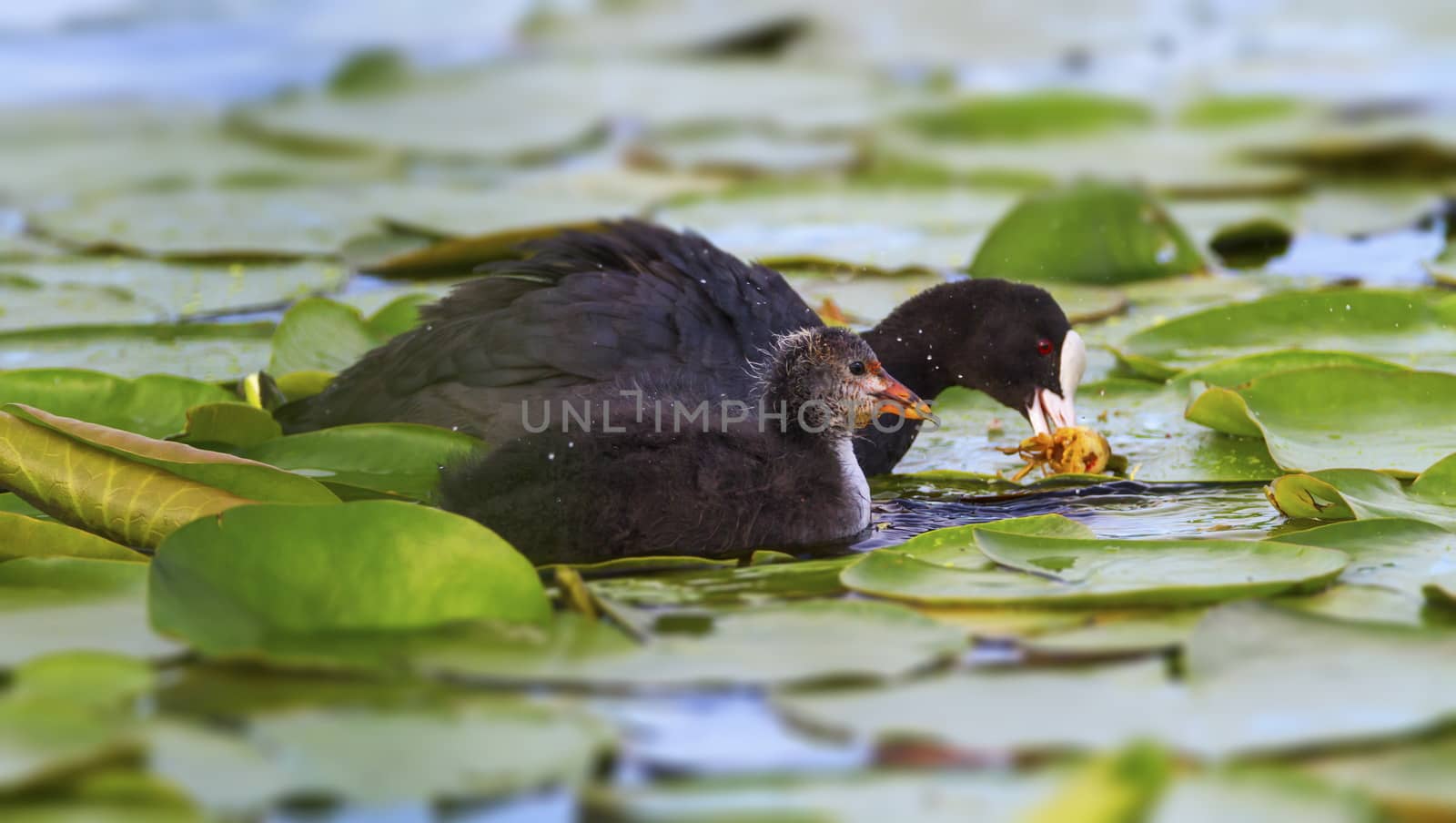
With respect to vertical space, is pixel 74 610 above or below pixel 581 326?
below

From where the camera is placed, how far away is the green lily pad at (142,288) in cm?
430

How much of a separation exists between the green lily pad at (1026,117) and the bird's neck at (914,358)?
11.7 ft

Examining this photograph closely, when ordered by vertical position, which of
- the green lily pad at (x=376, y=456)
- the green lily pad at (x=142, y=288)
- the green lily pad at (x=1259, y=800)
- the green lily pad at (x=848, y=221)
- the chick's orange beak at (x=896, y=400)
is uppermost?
the green lily pad at (x=848, y=221)

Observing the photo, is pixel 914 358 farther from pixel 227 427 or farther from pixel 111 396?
pixel 111 396

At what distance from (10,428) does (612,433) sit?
96 centimetres

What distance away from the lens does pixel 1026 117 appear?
7488 mm

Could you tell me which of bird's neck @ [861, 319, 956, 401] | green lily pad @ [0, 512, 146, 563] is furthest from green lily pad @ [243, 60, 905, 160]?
green lily pad @ [0, 512, 146, 563]

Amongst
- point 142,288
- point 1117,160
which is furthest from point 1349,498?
point 1117,160

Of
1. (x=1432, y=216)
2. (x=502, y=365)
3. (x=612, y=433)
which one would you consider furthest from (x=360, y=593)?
(x=1432, y=216)

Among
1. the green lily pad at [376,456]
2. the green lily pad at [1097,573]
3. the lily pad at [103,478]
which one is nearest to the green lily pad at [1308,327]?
the green lily pad at [1097,573]

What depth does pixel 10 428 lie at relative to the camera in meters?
2.77

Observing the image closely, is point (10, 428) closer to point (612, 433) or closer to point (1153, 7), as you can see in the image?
point (612, 433)

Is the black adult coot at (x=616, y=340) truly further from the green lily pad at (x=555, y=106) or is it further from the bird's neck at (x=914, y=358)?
the green lily pad at (x=555, y=106)

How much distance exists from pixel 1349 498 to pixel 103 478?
2.02m
